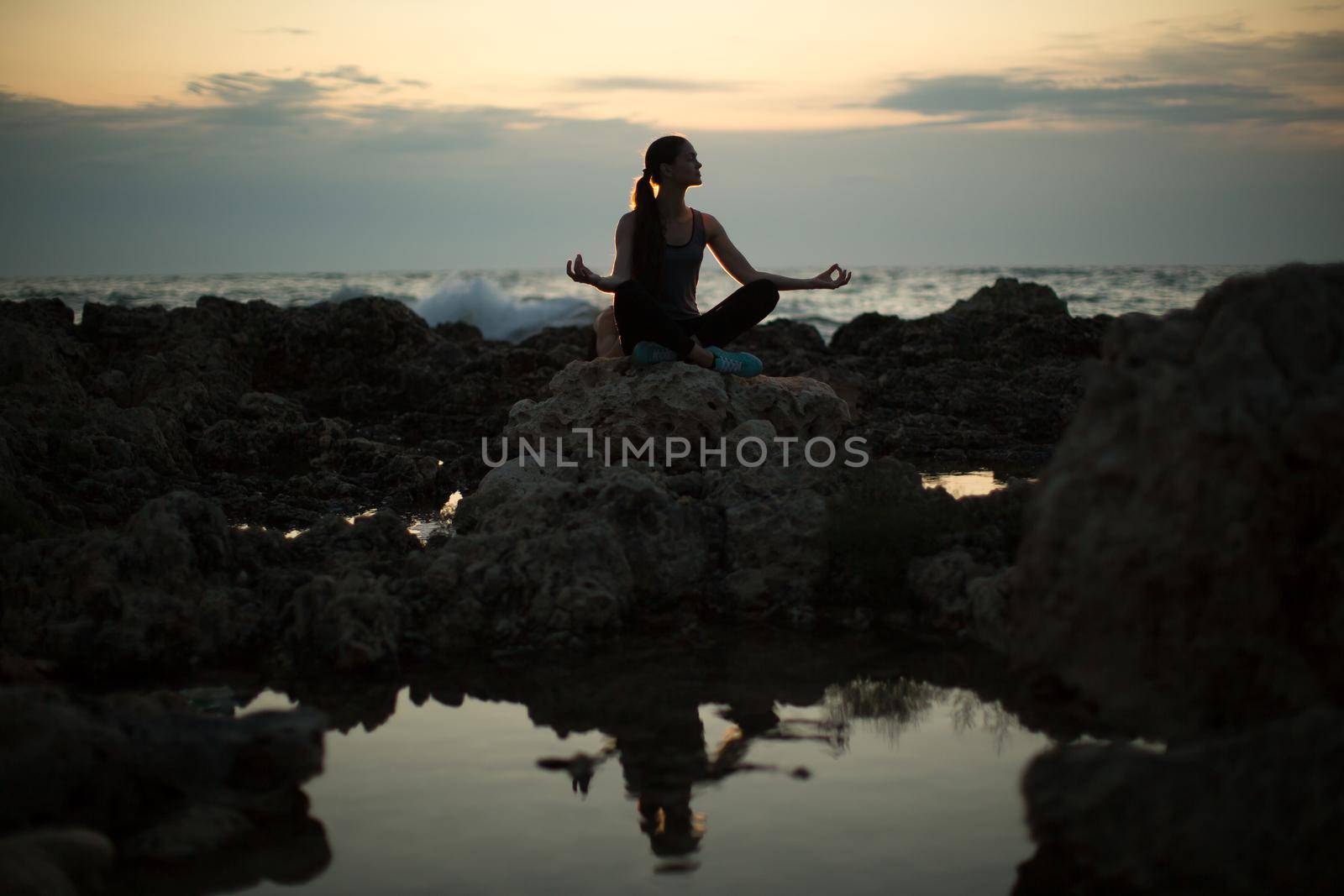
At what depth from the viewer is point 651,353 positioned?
746 centimetres

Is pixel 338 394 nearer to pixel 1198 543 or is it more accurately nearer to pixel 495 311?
pixel 1198 543

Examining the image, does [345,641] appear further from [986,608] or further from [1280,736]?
[1280,736]

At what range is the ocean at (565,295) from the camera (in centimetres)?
3178

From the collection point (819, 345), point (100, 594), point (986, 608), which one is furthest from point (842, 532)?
point (819, 345)

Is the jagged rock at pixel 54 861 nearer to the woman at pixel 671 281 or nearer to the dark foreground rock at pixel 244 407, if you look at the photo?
the dark foreground rock at pixel 244 407

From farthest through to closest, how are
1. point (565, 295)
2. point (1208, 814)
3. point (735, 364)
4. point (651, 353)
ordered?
point (565, 295), point (735, 364), point (651, 353), point (1208, 814)

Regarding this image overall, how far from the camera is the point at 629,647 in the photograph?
16.7ft

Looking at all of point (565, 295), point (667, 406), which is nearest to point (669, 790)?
point (667, 406)

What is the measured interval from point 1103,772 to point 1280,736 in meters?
0.41

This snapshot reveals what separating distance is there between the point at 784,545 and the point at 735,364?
7.14 ft

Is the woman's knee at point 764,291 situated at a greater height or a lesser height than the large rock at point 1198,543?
greater

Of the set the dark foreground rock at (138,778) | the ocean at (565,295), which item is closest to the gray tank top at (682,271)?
the dark foreground rock at (138,778)

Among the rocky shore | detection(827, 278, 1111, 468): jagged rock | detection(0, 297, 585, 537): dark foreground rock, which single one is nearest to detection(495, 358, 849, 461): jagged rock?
the rocky shore

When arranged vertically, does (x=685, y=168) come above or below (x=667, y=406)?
above
